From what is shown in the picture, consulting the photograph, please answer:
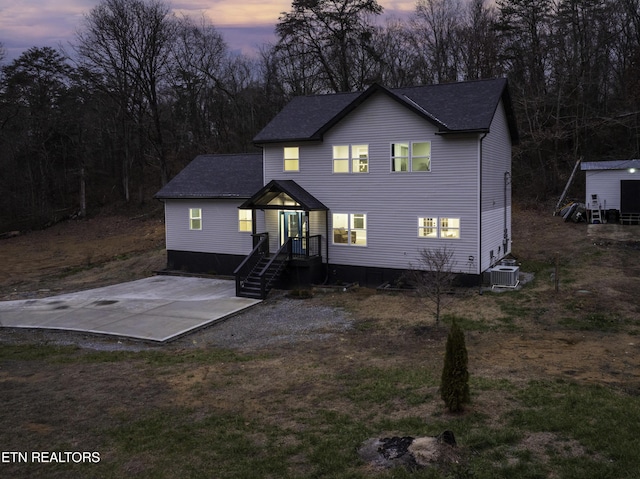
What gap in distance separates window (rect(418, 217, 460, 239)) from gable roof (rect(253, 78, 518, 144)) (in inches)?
130

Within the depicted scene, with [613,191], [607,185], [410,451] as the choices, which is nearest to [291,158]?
[410,451]

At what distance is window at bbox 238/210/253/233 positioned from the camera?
23719mm

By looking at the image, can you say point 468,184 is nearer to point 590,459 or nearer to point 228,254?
point 228,254

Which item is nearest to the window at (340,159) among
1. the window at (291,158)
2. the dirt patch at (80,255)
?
the window at (291,158)

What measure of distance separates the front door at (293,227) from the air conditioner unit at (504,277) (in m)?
7.75

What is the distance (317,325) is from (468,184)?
7936mm

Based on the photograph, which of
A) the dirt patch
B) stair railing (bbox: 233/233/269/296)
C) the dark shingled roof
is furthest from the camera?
the dirt patch

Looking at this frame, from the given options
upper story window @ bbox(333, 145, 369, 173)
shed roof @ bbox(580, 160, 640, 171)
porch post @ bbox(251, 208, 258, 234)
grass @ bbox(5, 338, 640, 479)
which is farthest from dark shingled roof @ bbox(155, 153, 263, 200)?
shed roof @ bbox(580, 160, 640, 171)

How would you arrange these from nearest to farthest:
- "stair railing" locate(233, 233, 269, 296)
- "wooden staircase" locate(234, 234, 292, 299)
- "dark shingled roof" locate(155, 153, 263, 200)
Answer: "wooden staircase" locate(234, 234, 292, 299)
"stair railing" locate(233, 233, 269, 296)
"dark shingled roof" locate(155, 153, 263, 200)

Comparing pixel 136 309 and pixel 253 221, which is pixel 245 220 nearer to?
pixel 253 221

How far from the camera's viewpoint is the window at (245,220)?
2372 centimetres

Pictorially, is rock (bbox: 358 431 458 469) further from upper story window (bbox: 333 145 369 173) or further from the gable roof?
upper story window (bbox: 333 145 369 173)

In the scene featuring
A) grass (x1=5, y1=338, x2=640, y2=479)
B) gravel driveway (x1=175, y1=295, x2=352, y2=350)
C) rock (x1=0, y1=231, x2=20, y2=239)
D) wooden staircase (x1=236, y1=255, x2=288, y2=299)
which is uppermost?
rock (x1=0, y1=231, x2=20, y2=239)

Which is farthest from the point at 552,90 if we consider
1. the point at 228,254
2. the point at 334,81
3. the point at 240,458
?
the point at 240,458
